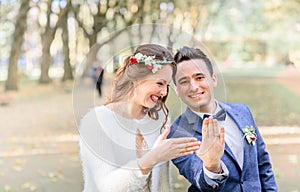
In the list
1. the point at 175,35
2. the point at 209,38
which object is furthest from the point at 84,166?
the point at 209,38

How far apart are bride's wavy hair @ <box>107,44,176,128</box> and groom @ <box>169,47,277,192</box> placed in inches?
2.6

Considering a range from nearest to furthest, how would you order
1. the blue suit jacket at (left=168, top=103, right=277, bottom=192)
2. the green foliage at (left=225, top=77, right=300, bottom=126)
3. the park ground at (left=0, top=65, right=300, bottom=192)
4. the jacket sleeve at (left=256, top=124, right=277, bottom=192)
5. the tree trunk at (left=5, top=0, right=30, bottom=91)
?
the blue suit jacket at (left=168, top=103, right=277, bottom=192) → the jacket sleeve at (left=256, top=124, right=277, bottom=192) → the park ground at (left=0, top=65, right=300, bottom=192) → the green foliage at (left=225, top=77, right=300, bottom=126) → the tree trunk at (left=5, top=0, right=30, bottom=91)

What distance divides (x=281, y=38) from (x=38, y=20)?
5328 millimetres

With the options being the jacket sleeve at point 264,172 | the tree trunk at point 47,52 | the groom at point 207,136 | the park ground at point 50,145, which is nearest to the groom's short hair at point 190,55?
the groom at point 207,136

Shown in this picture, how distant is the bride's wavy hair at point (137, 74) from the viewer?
3.92 feet

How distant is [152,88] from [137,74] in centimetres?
6

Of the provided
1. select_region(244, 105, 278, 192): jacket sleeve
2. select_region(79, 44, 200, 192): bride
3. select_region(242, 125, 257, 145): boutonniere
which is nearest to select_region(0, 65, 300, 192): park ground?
select_region(244, 105, 278, 192): jacket sleeve

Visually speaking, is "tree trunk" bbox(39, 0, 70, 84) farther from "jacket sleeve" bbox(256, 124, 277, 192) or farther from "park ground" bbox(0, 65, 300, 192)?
"jacket sleeve" bbox(256, 124, 277, 192)

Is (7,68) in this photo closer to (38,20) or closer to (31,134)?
(38,20)

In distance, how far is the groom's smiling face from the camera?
4.15 ft

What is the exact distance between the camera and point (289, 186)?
467 centimetres

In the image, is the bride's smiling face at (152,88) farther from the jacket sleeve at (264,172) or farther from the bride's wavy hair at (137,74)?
the jacket sleeve at (264,172)

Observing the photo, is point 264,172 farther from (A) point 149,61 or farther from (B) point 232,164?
(A) point 149,61

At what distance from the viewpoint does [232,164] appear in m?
1.36
